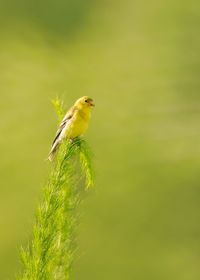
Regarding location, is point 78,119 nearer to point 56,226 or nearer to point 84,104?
point 84,104

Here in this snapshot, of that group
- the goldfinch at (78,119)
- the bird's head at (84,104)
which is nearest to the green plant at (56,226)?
the goldfinch at (78,119)

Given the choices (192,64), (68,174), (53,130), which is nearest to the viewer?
(68,174)

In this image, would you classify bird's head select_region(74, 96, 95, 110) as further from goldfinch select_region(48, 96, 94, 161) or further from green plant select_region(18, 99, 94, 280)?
green plant select_region(18, 99, 94, 280)

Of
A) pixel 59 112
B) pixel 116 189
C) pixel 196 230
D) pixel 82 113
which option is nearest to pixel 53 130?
pixel 116 189

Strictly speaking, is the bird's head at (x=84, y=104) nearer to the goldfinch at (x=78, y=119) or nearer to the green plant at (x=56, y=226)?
the goldfinch at (x=78, y=119)

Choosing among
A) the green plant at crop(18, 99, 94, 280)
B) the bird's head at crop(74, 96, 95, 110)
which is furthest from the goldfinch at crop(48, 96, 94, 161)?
the green plant at crop(18, 99, 94, 280)

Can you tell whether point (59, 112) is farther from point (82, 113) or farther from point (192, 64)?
point (192, 64)

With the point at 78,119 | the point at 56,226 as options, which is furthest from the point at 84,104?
the point at 56,226

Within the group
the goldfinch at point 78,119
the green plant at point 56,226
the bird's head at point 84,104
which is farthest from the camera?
the bird's head at point 84,104
